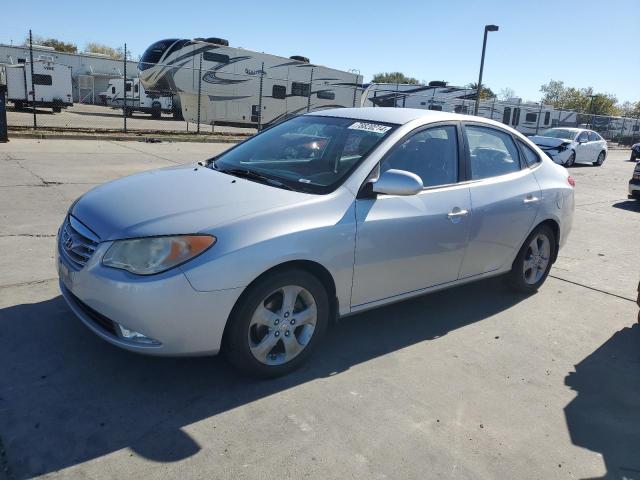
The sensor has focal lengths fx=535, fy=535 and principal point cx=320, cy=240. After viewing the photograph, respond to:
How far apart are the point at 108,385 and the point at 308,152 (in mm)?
2178

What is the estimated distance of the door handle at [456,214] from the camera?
4059 mm

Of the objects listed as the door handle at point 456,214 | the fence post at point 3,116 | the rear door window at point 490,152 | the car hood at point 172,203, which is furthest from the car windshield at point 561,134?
the car hood at point 172,203

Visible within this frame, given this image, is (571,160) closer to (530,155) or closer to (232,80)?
(232,80)

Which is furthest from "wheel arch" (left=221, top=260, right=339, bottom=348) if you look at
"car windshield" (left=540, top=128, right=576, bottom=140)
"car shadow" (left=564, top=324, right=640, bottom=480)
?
"car windshield" (left=540, top=128, right=576, bottom=140)

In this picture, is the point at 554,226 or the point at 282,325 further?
the point at 554,226

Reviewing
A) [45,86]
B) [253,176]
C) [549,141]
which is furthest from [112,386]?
[45,86]

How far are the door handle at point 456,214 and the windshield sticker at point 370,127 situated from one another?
2.61ft

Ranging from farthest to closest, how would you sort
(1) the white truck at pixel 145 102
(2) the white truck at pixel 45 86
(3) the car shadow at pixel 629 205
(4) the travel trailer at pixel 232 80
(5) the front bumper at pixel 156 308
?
1. (1) the white truck at pixel 145 102
2. (2) the white truck at pixel 45 86
3. (4) the travel trailer at pixel 232 80
4. (3) the car shadow at pixel 629 205
5. (5) the front bumper at pixel 156 308

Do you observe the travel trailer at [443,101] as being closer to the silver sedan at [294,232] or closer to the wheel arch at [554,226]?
the wheel arch at [554,226]

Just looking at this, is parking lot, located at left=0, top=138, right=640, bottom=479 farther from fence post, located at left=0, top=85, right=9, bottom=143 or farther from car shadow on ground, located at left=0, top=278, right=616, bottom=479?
fence post, located at left=0, top=85, right=9, bottom=143

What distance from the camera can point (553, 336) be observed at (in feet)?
14.4

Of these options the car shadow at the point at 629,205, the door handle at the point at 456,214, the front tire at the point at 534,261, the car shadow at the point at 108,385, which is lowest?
the car shadow at the point at 108,385

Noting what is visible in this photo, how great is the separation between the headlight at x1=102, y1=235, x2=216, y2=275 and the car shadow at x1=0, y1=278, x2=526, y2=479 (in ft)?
2.52

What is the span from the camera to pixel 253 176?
378 cm
